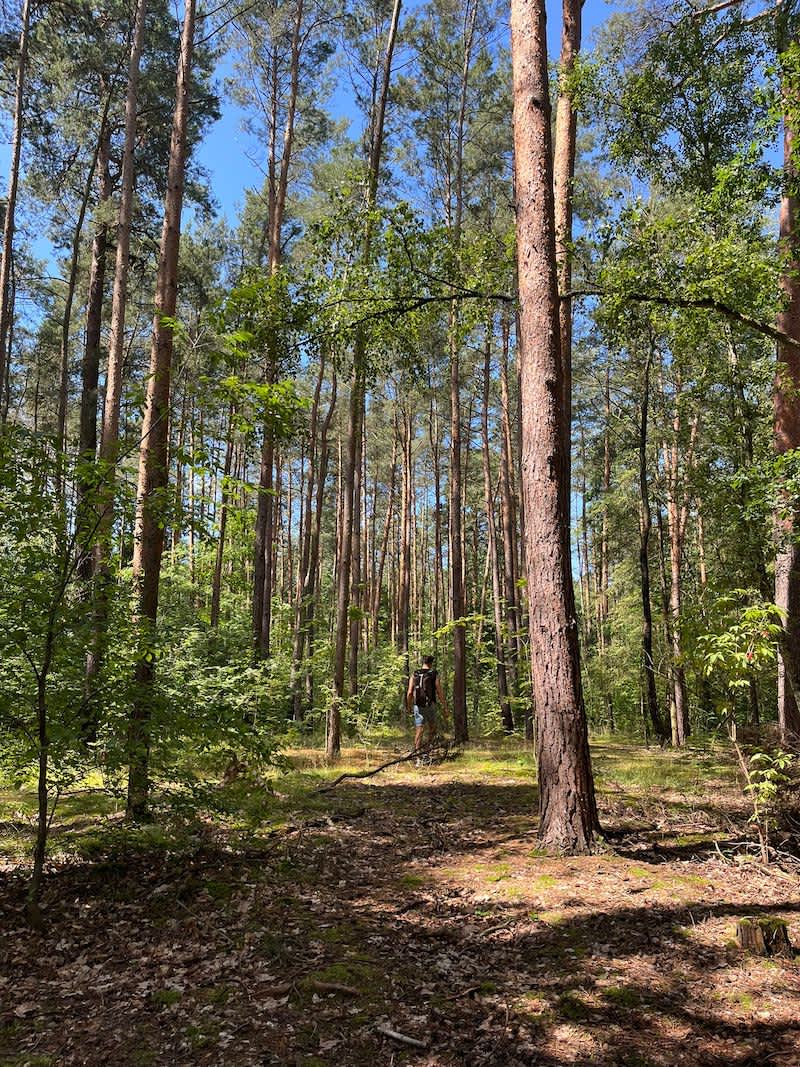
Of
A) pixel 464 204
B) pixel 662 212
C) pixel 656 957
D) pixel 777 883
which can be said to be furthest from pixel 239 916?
pixel 464 204

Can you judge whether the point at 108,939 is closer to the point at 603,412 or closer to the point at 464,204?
the point at 464,204

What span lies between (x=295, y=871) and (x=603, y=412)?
20.2 meters

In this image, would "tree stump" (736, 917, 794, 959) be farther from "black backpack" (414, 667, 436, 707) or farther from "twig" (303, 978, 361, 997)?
"black backpack" (414, 667, 436, 707)

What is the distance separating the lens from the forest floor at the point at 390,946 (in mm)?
2764

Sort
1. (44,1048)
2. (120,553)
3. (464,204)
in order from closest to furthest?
(44,1048) → (120,553) → (464,204)

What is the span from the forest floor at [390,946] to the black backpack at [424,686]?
152 inches

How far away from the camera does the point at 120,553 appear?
5.09 metres

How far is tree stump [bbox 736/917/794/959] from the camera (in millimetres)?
3324

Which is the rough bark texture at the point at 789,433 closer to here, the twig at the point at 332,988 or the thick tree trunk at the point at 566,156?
the thick tree trunk at the point at 566,156

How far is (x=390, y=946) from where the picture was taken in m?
3.73

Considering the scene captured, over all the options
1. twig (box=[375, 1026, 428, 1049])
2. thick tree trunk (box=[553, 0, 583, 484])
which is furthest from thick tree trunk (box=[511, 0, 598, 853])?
twig (box=[375, 1026, 428, 1049])

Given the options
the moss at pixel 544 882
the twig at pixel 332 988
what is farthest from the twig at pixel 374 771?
the twig at pixel 332 988

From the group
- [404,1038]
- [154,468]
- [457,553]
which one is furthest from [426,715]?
[404,1038]

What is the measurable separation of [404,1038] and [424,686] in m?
7.67
